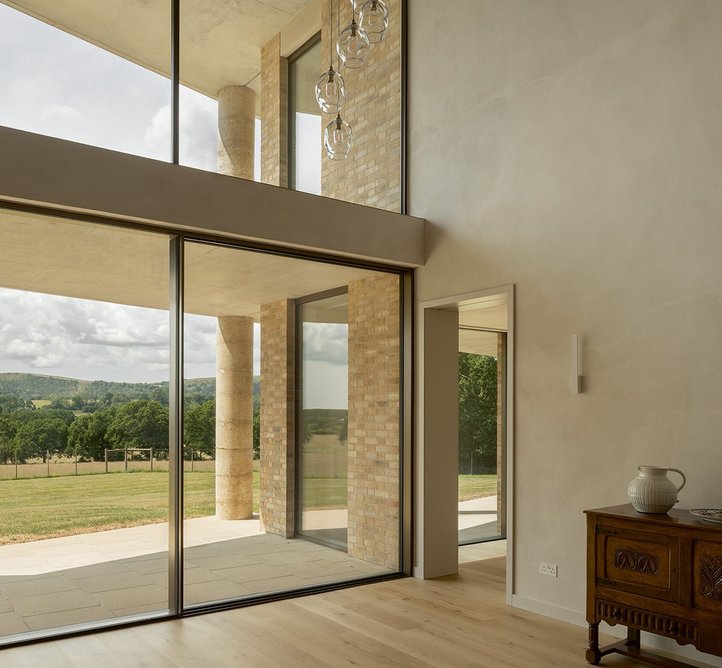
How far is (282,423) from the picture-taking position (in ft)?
18.0

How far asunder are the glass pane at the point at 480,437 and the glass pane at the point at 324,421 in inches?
85.8

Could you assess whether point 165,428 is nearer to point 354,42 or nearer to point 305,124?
point 305,124

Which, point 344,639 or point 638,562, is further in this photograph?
point 344,639

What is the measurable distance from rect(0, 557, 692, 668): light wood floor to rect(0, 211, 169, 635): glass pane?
0.34 m

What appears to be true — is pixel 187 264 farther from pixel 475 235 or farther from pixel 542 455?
pixel 542 455

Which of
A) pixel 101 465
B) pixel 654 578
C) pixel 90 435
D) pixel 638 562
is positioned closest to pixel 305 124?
pixel 90 435

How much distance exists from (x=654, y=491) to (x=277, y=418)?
2.73 meters

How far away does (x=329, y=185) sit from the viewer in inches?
232

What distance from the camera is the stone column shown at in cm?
508

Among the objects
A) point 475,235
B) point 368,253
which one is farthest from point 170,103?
point 475,235

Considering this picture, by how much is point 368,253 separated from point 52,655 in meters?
3.60

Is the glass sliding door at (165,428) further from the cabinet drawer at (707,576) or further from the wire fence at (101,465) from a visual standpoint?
the cabinet drawer at (707,576)

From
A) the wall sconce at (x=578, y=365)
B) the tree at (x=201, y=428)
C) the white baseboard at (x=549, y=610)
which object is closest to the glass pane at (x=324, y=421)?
the tree at (x=201, y=428)

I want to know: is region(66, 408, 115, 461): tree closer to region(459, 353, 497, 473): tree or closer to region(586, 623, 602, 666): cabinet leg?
region(586, 623, 602, 666): cabinet leg
